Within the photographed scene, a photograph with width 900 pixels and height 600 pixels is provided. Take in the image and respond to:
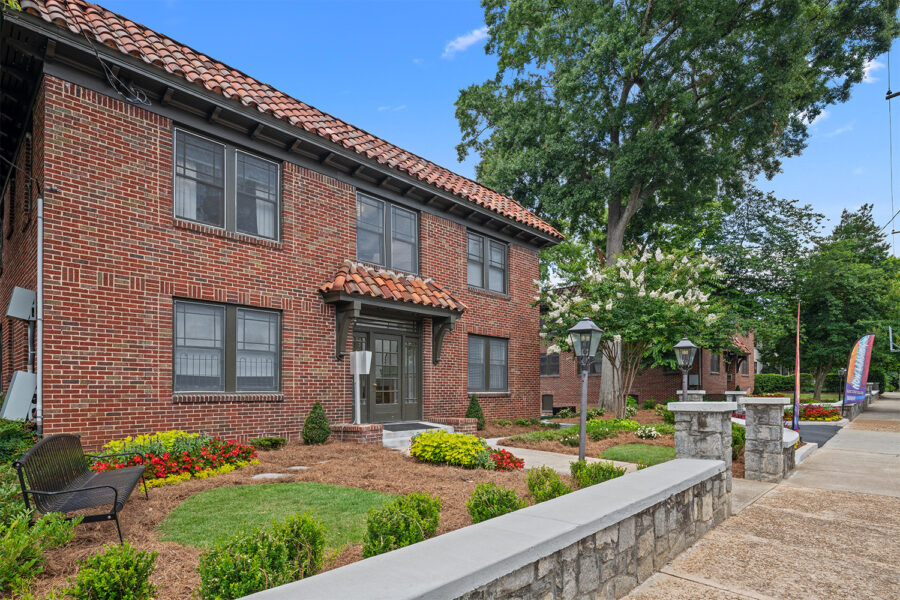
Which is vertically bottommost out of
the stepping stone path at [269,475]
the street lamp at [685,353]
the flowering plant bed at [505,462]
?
the flowering plant bed at [505,462]

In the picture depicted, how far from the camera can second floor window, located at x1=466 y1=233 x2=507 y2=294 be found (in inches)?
617

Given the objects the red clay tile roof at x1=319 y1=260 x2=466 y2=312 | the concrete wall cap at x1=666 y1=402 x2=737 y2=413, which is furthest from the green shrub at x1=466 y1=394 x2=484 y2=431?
the concrete wall cap at x1=666 y1=402 x2=737 y2=413

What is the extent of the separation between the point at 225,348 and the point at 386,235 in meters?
4.84

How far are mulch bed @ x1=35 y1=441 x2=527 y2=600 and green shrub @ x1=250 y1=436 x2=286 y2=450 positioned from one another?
0.51 feet

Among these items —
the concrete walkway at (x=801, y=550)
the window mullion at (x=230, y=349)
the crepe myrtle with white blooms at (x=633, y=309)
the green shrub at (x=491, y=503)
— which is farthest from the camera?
the crepe myrtle with white blooms at (x=633, y=309)

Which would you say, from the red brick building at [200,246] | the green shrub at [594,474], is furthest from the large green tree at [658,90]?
the green shrub at [594,474]

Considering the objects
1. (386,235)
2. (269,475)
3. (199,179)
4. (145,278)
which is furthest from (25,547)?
(386,235)

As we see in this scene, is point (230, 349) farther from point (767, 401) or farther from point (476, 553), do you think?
point (767, 401)

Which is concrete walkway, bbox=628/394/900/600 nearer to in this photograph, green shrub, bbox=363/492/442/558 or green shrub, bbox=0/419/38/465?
green shrub, bbox=363/492/442/558

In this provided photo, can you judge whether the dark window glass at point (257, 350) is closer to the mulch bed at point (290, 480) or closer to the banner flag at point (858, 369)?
the mulch bed at point (290, 480)

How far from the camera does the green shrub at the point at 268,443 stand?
9.77m

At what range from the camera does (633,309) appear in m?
16.0

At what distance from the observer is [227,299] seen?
986 centimetres

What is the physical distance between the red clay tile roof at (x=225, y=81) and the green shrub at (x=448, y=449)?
6.50m
